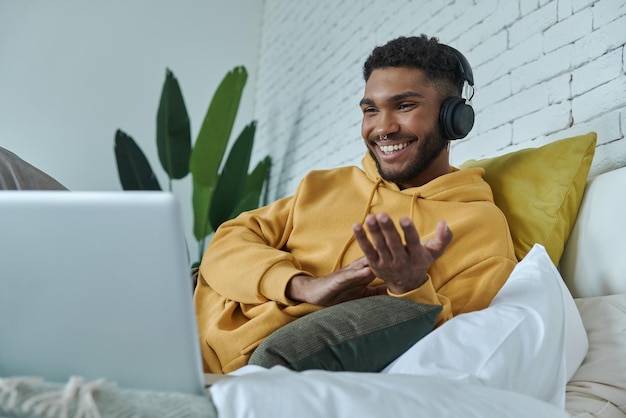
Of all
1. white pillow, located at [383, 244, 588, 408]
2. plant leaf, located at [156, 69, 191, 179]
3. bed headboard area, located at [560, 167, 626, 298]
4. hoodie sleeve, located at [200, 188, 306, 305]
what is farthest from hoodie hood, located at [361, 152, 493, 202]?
plant leaf, located at [156, 69, 191, 179]

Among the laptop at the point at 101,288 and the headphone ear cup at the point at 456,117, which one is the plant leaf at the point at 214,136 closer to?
the headphone ear cup at the point at 456,117

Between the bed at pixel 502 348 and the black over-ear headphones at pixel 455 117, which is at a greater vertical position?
the black over-ear headphones at pixel 455 117

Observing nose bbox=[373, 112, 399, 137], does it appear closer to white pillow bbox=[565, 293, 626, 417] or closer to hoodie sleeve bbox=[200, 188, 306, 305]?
hoodie sleeve bbox=[200, 188, 306, 305]

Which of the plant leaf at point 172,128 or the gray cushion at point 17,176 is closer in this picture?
the gray cushion at point 17,176

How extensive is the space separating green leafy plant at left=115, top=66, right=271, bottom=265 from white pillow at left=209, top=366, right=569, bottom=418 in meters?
2.70

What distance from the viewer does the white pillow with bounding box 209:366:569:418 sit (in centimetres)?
75

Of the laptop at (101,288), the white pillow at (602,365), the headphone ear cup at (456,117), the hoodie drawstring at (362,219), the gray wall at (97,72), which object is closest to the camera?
the laptop at (101,288)

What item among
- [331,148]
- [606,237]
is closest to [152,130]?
[331,148]

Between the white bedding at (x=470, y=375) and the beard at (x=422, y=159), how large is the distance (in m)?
0.48

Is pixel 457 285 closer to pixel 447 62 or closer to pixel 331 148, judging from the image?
pixel 447 62

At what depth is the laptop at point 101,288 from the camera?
694 mm

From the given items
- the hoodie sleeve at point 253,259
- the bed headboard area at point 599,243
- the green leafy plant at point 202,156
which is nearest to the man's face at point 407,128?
the hoodie sleeve at point 253,259

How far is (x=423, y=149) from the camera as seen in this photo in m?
1.81

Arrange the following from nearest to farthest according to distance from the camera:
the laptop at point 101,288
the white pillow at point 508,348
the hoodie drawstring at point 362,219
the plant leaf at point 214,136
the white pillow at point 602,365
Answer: the laptop at point 101,288, the white pillow at point 508,348, the white pillow at point 602,365, the hoodie drawstring at point 362,219, the plant leaf at point 214,136
